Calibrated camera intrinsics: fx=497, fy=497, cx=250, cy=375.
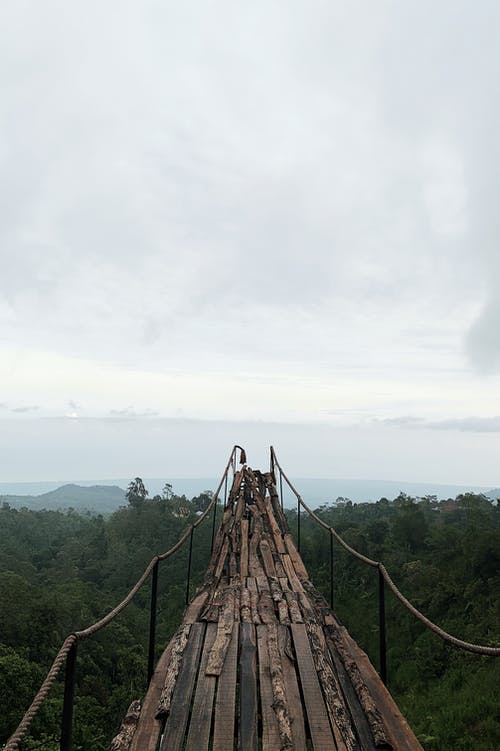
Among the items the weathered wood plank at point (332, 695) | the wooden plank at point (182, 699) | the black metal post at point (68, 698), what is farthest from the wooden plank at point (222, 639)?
the black metal post at point (68, 698)

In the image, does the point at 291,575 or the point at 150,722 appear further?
the point at 291,575

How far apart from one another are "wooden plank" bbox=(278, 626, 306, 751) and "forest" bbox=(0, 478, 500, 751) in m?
5.40

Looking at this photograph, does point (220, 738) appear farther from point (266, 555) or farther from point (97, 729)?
point (97, 729)

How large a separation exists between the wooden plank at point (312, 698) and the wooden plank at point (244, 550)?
237 cm

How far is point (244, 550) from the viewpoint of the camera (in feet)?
24.3

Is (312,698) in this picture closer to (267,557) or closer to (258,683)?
(258,683)

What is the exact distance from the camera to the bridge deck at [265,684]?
2.95m

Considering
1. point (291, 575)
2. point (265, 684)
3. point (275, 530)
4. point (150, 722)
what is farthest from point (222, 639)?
point (275, 530)

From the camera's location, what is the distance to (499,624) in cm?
1288

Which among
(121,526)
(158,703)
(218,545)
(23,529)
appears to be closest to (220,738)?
(158,703)

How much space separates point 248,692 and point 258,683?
0.17m

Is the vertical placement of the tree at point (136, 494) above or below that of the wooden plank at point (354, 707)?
below

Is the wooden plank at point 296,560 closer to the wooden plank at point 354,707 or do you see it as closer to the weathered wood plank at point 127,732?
the wooden plank at point 354,707

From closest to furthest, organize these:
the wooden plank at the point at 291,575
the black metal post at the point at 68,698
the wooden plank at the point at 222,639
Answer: the black metal post at the point at 68,698
the wooden plank at the point at 222,639
the wooden plank at the point at 291,575
